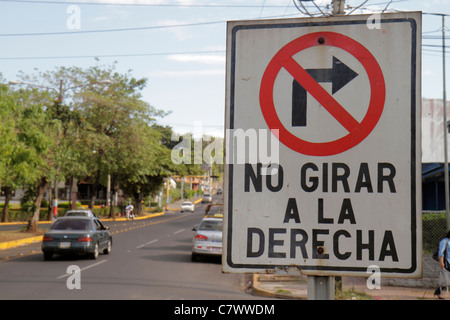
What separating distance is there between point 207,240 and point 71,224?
4.97 meters

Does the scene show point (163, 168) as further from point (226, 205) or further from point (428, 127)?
point (226, 205)

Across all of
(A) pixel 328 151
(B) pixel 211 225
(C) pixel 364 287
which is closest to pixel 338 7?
(A) pixel 328 151

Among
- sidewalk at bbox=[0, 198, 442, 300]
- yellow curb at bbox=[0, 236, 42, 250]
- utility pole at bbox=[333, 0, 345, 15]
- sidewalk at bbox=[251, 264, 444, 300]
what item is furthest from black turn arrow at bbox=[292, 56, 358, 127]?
yellow curb at bbox=[0, 236, 42, 250]

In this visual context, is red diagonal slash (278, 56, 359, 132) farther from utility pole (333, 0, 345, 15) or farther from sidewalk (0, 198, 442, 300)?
sidewalk (0, 198, 442, 300)

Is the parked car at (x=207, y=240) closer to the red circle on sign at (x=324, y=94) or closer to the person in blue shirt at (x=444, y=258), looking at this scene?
the person in blue shirt at (x=444, y=258)

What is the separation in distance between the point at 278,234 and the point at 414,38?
3.22ft

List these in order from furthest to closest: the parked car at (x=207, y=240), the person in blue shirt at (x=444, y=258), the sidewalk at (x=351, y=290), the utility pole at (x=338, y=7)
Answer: the parked car at (x=207, y=240), the sidewalk at (x=351, y=290), the person in blue shirt at (x=444, y=258), the utility pole at (x=338, y=7)

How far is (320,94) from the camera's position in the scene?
6.95 ft

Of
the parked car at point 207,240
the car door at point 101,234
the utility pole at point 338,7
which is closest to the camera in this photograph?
the utility pole at point 338,7

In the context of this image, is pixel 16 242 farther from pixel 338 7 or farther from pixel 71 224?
pixel 338 7

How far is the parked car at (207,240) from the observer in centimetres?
1797

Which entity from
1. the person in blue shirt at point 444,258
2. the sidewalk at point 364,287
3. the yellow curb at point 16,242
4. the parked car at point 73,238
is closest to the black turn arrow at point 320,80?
the sidewalk at point 364,287

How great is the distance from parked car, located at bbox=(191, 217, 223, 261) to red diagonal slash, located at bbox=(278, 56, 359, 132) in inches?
617

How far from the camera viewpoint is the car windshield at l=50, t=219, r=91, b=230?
727 inches
